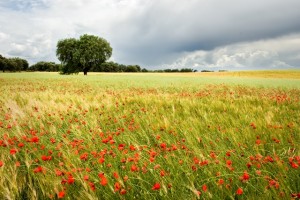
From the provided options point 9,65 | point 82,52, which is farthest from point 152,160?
point 9,65

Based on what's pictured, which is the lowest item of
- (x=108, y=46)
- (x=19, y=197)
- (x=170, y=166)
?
(x=19, y=197)

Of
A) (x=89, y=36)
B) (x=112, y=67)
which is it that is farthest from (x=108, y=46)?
(x=112, y=67)

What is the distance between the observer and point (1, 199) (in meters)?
1.83

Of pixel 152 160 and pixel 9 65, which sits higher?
pixel 9 65

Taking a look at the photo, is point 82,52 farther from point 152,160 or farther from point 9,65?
point 9,65

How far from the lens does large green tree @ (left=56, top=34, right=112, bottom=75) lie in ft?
189

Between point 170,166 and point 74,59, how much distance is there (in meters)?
60.1

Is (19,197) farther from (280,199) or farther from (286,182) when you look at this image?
(286,182)

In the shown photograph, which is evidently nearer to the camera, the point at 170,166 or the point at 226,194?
the point at 226,194

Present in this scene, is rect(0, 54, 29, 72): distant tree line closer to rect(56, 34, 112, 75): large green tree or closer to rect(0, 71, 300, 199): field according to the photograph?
rect(56, 34, 112, 75): large green tree

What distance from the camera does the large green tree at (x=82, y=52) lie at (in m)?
57.7

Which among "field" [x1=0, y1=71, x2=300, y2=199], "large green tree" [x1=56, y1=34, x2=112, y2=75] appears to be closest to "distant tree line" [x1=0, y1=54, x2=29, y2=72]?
"large green tree" [x1=56, y1=34, x2=112, y2=75]

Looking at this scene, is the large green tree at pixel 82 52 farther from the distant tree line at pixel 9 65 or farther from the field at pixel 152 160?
the distant tree line at pixel 9 65

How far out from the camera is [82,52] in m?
58.2
